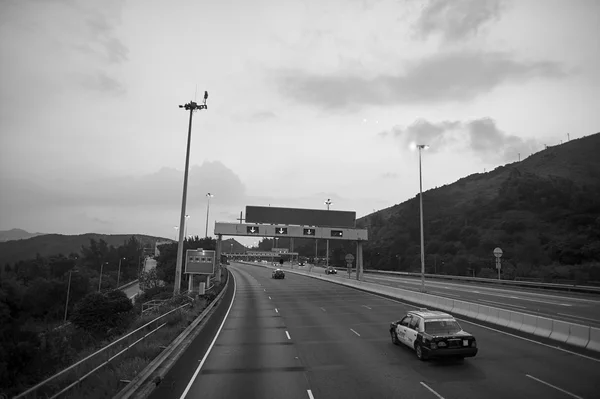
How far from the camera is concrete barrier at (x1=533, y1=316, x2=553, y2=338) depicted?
18.0m

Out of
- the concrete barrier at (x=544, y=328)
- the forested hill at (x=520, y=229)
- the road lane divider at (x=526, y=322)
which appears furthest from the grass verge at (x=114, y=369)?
the forested hill at (x=520, y=229)

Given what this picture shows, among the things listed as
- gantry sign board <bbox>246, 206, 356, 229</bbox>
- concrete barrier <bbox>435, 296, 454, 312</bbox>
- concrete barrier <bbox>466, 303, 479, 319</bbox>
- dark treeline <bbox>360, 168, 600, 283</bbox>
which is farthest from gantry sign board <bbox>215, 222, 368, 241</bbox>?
dark treeline <bbox>360, 168, 600, 283</bbox>

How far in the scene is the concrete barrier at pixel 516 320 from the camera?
20.1m

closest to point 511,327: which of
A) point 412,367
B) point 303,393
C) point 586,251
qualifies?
point 412,367

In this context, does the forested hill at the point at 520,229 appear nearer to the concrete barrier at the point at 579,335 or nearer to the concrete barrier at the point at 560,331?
the concrete barrier at the point at 560,331

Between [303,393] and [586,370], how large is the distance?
9124 mm

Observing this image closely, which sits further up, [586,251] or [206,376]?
[586,251]

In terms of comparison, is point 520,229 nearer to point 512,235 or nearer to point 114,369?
point 512,235

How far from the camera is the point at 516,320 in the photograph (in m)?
20.5

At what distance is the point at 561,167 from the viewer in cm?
16662

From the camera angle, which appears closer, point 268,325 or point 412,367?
point 412,367

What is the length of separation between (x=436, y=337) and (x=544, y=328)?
7.94 meters

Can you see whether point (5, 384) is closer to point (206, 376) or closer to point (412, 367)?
point (206, 376)

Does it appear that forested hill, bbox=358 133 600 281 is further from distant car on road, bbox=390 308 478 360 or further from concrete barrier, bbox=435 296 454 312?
distant car on road, bbox=390 308 478 360
